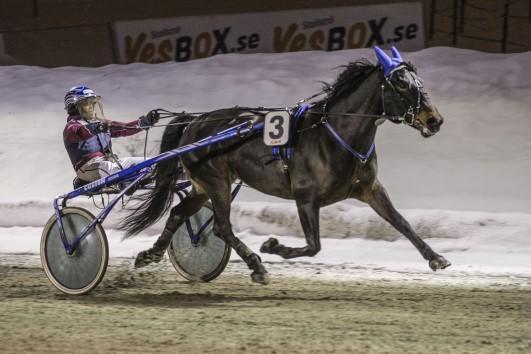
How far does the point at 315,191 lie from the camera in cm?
666

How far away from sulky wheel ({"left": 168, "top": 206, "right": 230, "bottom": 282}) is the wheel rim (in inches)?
31.5

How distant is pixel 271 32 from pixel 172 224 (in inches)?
285

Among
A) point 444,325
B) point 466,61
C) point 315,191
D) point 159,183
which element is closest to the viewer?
point 444,325

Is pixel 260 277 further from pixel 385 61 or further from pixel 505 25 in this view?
pixel 505 25

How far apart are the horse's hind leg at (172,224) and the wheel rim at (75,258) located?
1.51ft

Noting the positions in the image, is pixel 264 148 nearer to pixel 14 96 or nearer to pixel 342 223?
pixel 342 223

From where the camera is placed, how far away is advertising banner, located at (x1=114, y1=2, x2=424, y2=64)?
13.5 meters

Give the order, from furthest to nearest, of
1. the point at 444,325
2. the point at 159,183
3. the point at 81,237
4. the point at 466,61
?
1. the point at 466,61
2. the point at 159,183
3. the point at 81,237
4. the point at 444,325

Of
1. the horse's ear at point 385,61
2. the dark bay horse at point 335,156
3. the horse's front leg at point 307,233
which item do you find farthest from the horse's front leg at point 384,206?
the horse's ear at point 385,61

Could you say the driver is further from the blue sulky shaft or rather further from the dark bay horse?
the dark bay horse

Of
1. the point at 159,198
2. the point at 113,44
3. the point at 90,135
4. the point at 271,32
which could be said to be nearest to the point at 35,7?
the point at 113,44

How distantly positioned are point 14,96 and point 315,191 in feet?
31.2

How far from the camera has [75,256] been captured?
→ 726cm

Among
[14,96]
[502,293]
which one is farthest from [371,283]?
[14,96]
